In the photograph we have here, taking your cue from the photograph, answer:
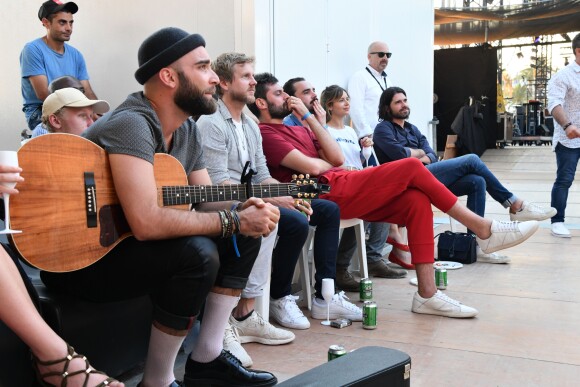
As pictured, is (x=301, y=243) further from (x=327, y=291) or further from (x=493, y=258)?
(x=493, y=258)

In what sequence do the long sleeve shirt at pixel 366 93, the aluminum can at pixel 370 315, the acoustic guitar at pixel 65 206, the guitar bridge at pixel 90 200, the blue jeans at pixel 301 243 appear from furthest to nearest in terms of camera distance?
the long sleeve shirt at pixel 366 93, the aluminum can at pixel 370 315, the blue jeans at pixel 301 243, the guitar bridge at pixel 90 200, the acoustic guitar at pixel 65 206

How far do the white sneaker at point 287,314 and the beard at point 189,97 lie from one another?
128 cm

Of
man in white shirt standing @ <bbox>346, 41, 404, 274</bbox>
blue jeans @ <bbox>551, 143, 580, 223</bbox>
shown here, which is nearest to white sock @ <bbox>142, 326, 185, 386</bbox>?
man in white shirt standing @ <bbox>346, 41, 404, 274</bbox>

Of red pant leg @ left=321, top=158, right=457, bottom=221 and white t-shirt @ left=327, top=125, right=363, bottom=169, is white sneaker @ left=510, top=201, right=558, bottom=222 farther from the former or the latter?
red pant leg @ left=321, top=158, right=457, bottom=221

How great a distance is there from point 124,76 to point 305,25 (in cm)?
189

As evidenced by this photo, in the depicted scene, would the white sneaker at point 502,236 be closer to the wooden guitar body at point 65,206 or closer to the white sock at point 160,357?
the white sock at point 160,357

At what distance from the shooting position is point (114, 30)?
414 cm

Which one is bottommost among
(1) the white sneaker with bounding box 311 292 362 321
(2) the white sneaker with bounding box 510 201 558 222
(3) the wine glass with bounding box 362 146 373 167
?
(1) the white sneaker with bounding box 311 292 362 321

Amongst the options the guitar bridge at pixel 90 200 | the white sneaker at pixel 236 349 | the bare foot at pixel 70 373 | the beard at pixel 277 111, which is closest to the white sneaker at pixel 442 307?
the white sneaker at pixel 236 349

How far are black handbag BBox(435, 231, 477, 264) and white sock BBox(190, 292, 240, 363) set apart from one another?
2927mm

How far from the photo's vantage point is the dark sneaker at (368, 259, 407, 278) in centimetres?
445

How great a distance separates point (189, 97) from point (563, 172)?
4.48m

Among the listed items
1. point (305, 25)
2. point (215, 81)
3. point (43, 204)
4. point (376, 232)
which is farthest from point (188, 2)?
point (43, 204)

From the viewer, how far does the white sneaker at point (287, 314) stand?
323 centimetres
